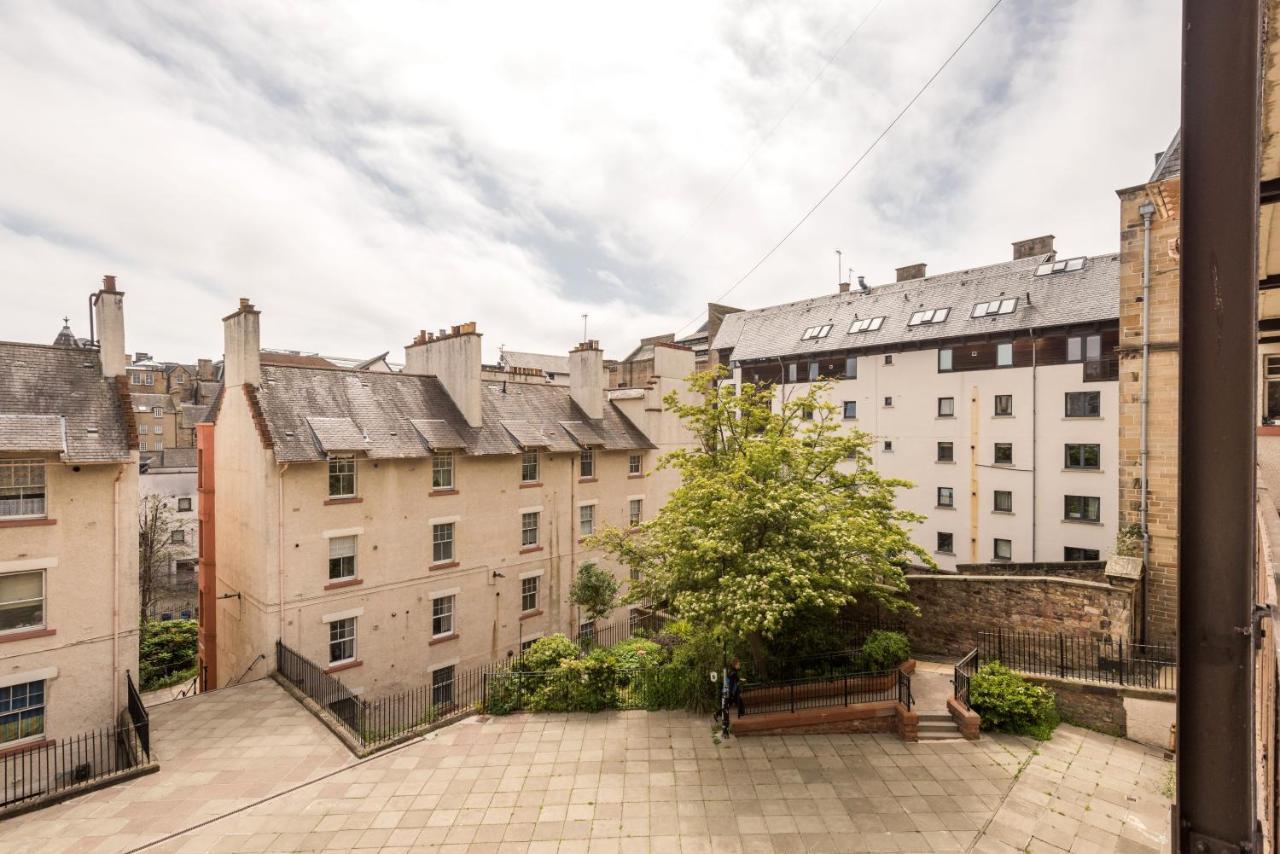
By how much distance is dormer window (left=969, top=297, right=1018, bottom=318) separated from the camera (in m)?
28.1

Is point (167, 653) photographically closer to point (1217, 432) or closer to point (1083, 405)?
point (1217, 432)

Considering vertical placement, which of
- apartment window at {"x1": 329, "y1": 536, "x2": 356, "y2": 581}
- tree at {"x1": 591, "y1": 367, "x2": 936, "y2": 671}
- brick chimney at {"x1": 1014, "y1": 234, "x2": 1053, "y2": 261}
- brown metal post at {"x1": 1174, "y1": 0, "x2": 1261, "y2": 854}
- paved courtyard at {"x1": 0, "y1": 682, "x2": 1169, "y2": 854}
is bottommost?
paved courtyard at {"x1": 0, "y1": 682, "x2": 1169, "y2": 854}

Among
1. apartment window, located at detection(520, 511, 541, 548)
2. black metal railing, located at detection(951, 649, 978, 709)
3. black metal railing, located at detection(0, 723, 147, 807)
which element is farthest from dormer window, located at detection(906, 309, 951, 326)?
black metal railing, located at detection(0, 723, 147, 807)

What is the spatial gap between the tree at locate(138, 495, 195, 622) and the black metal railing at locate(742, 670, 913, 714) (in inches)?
1285

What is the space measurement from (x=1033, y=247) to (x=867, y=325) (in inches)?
372

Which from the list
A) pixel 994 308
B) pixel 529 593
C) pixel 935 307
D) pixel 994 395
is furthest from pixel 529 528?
pixel 994 308

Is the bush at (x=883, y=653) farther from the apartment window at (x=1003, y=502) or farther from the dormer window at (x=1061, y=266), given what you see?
the dormer window at (x=1061, y=266)

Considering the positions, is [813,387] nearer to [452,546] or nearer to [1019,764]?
[1019,764]

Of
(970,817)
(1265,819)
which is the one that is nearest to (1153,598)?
(970,817)

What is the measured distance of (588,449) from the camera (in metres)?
26.0

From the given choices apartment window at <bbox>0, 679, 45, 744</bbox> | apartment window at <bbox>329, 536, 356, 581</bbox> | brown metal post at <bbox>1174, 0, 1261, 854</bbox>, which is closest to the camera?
brown metal post at <bbox>1174, 0, 1261, 854</bbox>

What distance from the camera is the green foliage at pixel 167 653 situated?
1006 inches

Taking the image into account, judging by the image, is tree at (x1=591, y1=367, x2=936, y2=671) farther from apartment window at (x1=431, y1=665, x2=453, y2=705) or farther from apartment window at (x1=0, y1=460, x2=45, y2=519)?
apartment window at (x1=0, y1=460, x2=45, y2=519)

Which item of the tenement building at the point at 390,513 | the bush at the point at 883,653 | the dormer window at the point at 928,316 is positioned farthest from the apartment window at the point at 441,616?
the dormer window at the point at 928,316
